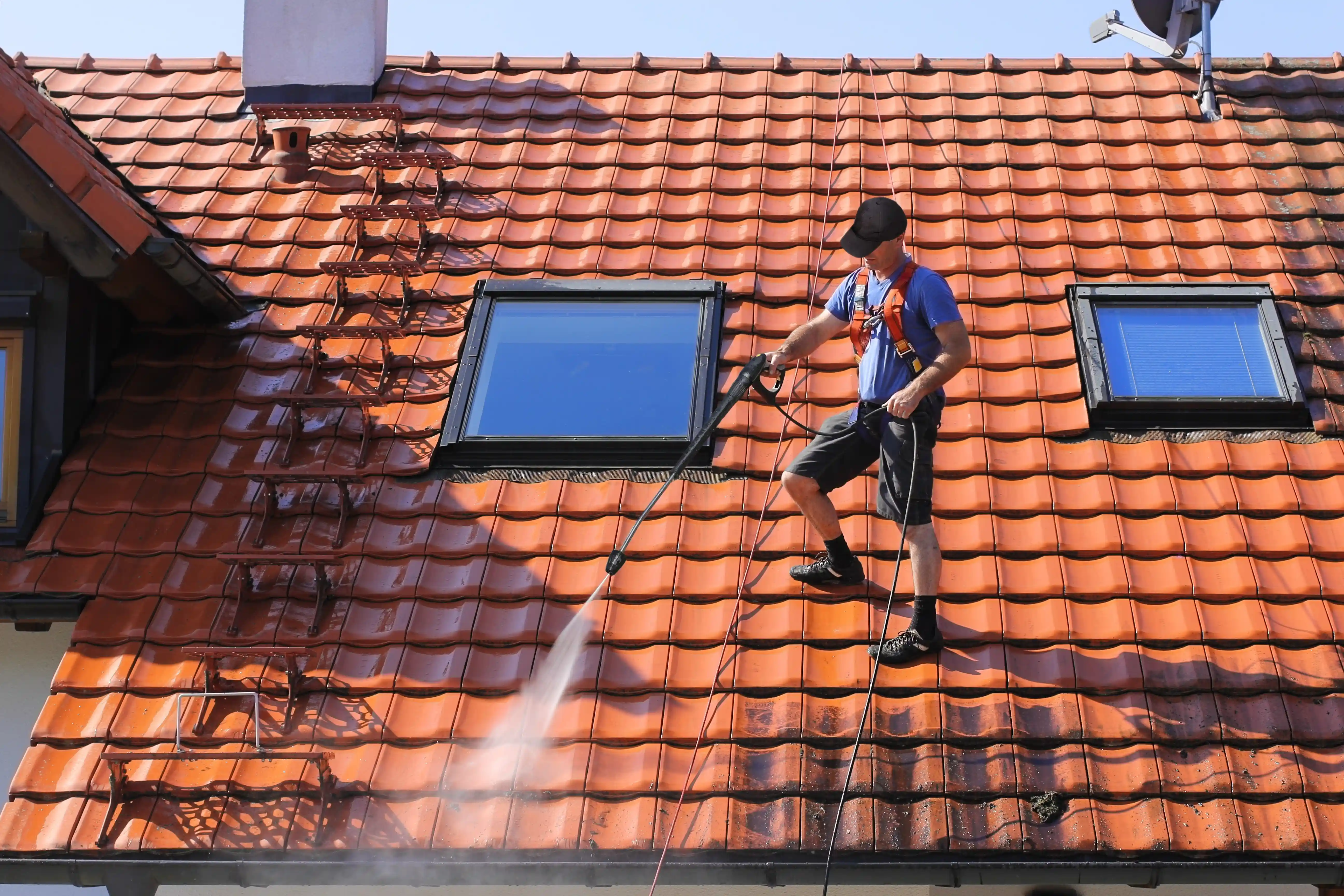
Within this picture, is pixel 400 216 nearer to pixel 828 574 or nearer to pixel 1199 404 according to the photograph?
pixel 828 574

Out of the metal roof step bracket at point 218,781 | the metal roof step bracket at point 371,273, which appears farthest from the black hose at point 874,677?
the metal roof step bracket at point 371,273

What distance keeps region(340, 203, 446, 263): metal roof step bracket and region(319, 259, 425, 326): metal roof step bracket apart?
6.5 inches

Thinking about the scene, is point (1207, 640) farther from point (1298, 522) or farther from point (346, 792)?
point (346, 792)

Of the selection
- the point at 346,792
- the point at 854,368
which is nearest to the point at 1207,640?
the point at 854,368

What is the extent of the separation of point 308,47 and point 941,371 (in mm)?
5372

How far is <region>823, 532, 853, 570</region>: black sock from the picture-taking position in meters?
5.65

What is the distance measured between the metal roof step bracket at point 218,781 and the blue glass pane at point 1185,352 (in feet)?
12.4

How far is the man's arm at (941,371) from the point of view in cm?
523

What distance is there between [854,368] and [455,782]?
111 inches

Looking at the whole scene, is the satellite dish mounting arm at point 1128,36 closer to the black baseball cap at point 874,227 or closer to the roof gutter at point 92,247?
the black baseball cap at point 874,227

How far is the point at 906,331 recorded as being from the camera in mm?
5441

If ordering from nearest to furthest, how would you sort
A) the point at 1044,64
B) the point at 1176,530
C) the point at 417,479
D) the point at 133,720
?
1. the point at 133,720
2. the point at 1176,530
3. the point at 417,479
4. the point at 1044,64

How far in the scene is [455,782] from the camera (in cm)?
511

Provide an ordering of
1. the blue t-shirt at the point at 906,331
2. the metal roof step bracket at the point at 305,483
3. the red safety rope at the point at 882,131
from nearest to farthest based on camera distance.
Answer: the blue t-shirt at the point at 906,331
the metal roof step bracket at the point at 305,483
the red safety rope at the point at 882,131
